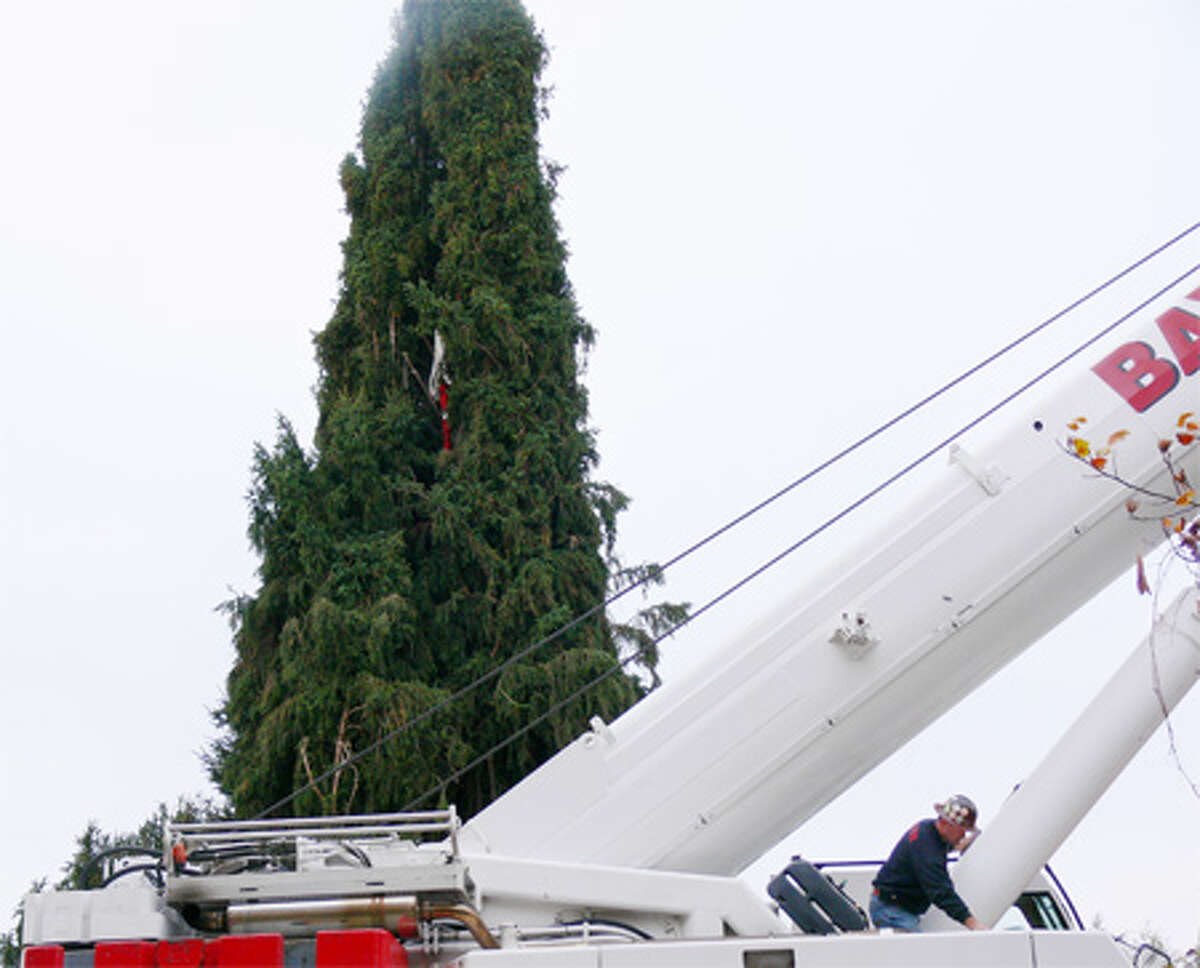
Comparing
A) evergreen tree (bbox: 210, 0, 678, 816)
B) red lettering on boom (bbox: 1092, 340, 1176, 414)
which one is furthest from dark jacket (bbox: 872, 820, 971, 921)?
evergreen tree (bbox: 210, 0, 678, 816)

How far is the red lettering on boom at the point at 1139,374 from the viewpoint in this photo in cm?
789

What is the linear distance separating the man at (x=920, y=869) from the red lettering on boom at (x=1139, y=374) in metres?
2.18

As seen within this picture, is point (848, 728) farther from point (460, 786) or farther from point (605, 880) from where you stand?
point (460, 786)

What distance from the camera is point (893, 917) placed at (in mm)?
7062

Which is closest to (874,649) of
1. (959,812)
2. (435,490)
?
(959,812)

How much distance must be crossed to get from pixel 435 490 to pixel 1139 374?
34.2 feet

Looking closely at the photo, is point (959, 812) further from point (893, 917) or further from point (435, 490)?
point (435, 490)

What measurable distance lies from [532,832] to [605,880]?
56 centimetres

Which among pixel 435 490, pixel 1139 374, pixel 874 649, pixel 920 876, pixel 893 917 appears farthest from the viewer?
pixel 435 490

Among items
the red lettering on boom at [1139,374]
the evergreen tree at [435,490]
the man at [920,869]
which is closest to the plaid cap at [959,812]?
the man at [920,869]

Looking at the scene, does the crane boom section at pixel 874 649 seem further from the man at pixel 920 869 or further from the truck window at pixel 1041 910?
the truck window at pixel 1041 910

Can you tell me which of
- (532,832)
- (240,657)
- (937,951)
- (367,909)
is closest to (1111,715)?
(937,951)

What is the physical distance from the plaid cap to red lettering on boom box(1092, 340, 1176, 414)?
214 centimetres

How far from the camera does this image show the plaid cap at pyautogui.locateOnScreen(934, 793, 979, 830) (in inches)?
277
